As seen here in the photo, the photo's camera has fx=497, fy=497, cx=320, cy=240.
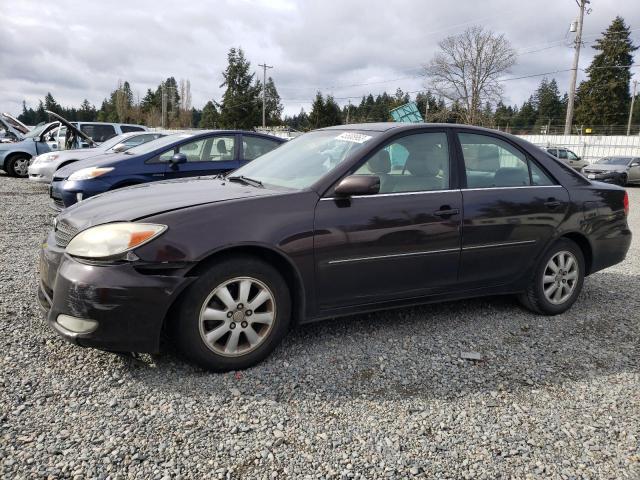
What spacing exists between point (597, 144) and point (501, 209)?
115 feet

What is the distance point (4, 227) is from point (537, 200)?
24.0 ft

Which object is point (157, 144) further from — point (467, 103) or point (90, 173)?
point (467, 103)

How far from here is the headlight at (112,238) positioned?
2748 mm

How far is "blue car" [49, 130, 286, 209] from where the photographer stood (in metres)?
6.88

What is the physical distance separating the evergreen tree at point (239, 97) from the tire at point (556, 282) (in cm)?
6480

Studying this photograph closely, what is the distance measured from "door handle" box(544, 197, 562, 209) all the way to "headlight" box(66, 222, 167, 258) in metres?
3.08

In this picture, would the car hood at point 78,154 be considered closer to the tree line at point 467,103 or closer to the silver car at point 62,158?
the silver car at point 62,158

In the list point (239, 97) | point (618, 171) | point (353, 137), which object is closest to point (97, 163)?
point (353, 137)

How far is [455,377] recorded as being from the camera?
314 cm

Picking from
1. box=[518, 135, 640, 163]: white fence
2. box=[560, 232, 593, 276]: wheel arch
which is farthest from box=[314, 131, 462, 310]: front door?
box=[518, 135, 640, 163]: white fence

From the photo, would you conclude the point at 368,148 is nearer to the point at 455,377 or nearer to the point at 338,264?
the point at 338,264

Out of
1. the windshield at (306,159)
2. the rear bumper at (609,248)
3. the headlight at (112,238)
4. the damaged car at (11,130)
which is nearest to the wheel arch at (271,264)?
the headlight at (112,238)

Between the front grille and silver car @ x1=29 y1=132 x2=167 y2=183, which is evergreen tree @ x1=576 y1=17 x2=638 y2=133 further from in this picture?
the front grille

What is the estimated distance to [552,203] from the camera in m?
4.17
